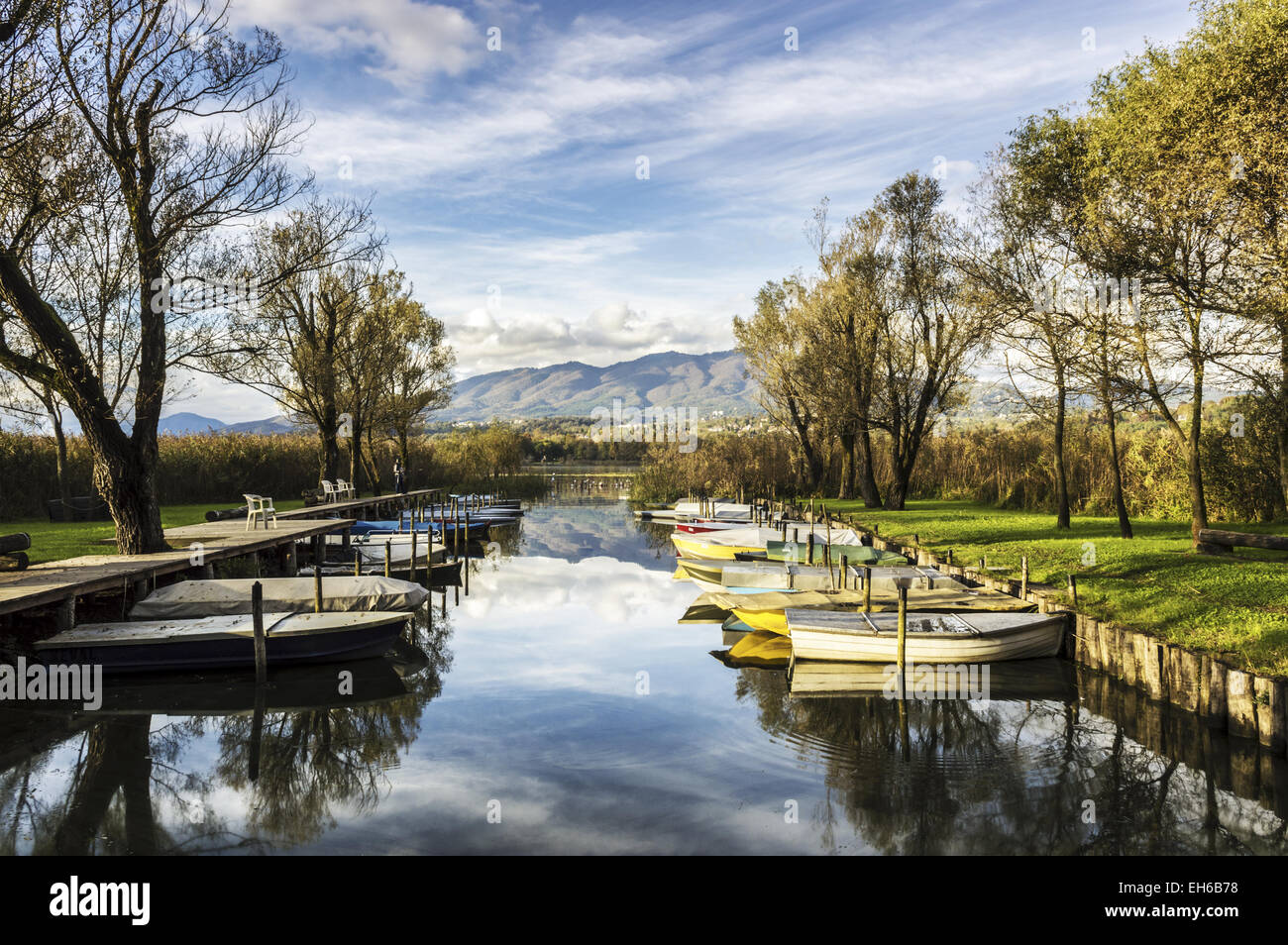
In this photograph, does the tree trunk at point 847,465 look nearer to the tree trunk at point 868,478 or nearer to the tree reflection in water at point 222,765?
the tree trunk at point 868,478

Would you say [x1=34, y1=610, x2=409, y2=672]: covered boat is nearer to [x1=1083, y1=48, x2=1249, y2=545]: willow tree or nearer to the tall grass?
[x1=1083, y1=48, x2=1249, y2=545]: willow tree

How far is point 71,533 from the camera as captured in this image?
2078 centimetres

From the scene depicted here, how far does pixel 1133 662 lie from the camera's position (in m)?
11.4

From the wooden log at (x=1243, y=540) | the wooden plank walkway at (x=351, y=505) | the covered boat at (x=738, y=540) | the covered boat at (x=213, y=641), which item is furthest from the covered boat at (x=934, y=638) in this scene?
the wooden plank walkway at (x=351, y=505)

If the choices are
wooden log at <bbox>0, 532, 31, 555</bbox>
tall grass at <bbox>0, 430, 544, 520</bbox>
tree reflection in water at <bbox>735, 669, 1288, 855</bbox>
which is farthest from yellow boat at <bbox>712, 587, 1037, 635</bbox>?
tall grass at <bbox>0, 430, 544, 520</bbox>

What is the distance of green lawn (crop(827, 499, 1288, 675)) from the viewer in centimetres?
1032

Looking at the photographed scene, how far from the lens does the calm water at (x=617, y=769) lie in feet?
24.4

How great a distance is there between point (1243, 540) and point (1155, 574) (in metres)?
1.84

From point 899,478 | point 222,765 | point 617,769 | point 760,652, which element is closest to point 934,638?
A: point 760,652

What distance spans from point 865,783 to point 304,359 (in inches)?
1137

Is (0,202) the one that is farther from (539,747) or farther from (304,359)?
(304,359)

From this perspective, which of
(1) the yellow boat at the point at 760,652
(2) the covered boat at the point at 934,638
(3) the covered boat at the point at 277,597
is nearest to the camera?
(2) the covered boat at the point at 934,638

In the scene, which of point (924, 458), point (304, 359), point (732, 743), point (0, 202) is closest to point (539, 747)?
point (732, 743)

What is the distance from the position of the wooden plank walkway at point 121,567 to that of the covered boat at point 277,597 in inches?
24.4
